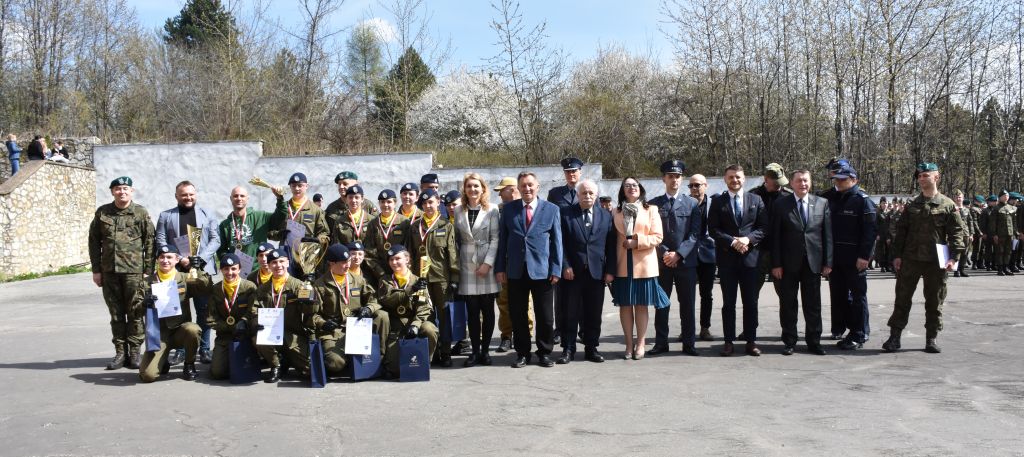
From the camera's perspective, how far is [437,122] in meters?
27.4

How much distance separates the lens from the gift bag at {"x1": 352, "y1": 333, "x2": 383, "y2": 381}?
697 centimetres

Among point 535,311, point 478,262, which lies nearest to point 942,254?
point 535,311

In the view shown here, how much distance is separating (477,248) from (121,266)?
3.64 m

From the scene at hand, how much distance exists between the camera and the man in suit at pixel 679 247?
8.00m

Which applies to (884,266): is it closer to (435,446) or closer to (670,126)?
(670,126)

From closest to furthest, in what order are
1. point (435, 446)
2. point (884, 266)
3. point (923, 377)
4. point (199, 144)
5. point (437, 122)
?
point (435, 446) → point (923, 377) → point (884, 266) → point (199, 144) → point (437, 122)

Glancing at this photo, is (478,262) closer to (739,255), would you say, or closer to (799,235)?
(739,255)

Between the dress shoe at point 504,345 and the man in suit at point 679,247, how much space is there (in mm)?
1569

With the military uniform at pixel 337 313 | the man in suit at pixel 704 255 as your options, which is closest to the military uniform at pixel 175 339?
the military uniform at pixel 337 313

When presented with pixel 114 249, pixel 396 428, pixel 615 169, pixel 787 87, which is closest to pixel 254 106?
pixel 615 169

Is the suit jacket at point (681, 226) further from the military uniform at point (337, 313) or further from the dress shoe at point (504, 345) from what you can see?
the military uniform at point (337, 313)

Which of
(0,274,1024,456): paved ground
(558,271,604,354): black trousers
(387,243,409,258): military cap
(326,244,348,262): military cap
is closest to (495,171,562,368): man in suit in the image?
(558,271,604,354): black trousers

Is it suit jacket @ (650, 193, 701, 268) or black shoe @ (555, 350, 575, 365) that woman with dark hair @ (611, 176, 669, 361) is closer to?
suit jacket @ (650, 193, 701, 268)

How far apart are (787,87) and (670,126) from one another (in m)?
4.11
